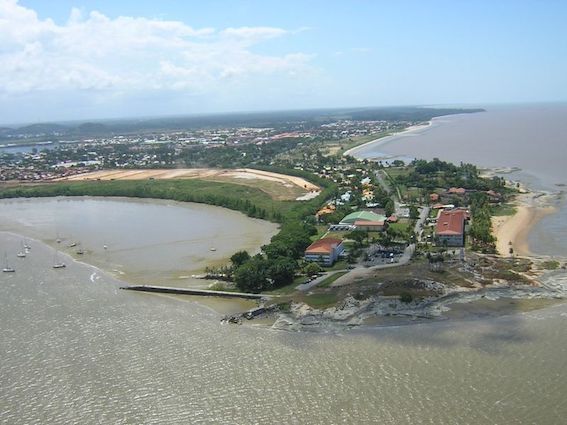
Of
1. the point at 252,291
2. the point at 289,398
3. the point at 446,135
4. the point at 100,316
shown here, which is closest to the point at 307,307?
the point at 252,291

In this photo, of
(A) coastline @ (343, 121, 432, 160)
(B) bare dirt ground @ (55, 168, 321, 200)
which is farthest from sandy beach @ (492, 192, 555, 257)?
(A) coastline @ (343, 121, 432, 160)

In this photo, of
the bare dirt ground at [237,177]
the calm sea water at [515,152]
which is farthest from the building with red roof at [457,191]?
the bare dirt ground at [237,177]

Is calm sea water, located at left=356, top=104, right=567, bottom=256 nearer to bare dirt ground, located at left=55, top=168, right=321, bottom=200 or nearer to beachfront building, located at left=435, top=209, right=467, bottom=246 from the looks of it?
beachfront building, located at left=435, top=209, right=467, bottom=246

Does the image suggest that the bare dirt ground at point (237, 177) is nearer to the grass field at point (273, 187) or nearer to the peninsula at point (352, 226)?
the grass field at point (273, 187)

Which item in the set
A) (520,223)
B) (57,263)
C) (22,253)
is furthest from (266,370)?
(520,223)

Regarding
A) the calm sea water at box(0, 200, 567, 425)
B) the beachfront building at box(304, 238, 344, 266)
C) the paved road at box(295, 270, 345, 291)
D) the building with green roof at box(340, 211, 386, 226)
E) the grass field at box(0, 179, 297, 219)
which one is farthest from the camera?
the grass field at box(0, 179, 297, 219)

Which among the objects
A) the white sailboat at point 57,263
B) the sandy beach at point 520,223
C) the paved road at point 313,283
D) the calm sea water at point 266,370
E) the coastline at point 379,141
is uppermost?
the coastline at point 379,141
